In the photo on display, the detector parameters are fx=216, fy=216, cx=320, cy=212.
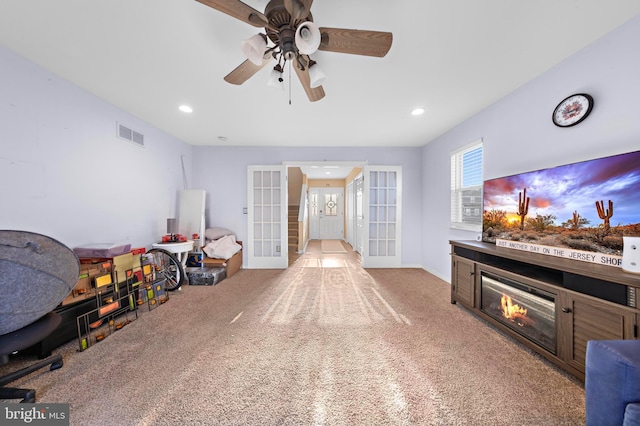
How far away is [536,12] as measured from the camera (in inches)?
56.3

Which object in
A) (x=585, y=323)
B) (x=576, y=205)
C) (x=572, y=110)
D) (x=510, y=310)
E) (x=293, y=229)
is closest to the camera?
(x=585, y=323)

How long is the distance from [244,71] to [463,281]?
3.02m

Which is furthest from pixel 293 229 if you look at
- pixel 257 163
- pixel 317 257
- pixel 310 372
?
pixel 310 372

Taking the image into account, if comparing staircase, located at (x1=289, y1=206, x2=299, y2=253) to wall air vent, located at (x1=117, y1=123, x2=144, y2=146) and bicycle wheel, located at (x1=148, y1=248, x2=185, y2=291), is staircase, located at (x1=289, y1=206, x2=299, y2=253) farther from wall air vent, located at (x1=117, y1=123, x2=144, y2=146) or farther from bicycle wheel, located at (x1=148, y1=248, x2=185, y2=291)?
wall air vent, located at (x1=117, y1=123, x2=144, y2=146)

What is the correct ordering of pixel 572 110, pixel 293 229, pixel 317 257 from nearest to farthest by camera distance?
pixel 572 110 → pixel 317 257 → pixel 293 229

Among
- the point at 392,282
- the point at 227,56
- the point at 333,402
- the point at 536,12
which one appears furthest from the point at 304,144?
the point at 333,402

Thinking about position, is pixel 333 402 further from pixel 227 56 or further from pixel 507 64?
pixel 507 64

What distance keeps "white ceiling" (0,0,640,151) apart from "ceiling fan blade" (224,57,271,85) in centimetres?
28

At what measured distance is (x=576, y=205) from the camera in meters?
1.70

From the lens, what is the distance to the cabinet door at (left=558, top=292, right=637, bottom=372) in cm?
123

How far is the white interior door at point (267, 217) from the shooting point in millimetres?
4352

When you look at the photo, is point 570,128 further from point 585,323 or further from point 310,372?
point 310,372

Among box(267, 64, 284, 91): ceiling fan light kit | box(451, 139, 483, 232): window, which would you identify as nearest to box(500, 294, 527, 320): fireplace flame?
box(451, 139, 483, 232): window

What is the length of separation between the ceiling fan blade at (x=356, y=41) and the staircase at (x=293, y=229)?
209 inches
